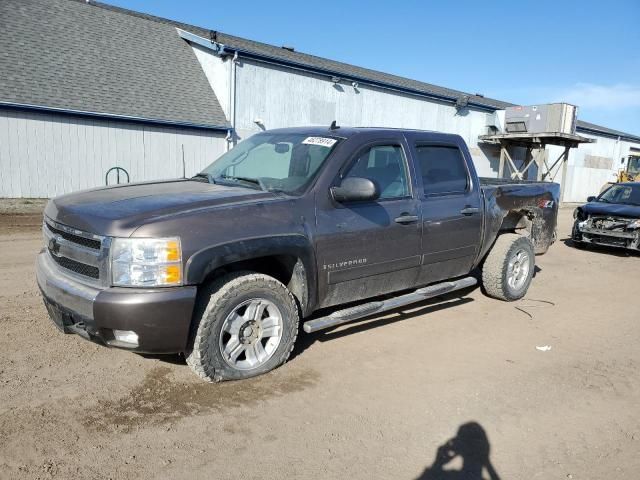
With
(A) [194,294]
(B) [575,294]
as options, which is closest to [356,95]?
(B) [575,294]

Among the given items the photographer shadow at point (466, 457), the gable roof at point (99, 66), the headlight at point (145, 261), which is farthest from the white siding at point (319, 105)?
the photographer shadow at point (466, 457)

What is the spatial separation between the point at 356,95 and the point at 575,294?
16.1 metres

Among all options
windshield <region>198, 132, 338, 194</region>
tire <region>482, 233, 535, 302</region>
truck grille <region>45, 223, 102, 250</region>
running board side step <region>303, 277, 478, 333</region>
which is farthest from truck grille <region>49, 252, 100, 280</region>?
tire <region>482, 233, 535, 302</region>

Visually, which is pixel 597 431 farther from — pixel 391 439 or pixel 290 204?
pixel 290 204

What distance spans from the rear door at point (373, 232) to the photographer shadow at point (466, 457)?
5.19ft

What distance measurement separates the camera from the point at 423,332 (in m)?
5.21

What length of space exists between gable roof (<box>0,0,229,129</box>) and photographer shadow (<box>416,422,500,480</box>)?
1443 centimetres

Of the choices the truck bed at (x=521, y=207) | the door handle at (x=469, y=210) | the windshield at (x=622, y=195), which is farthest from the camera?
the windshield at (x=622, y=195)

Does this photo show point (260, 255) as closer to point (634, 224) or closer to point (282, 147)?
point (282, 147)

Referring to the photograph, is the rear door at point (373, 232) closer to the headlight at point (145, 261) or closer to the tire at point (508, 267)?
the headlight at point (145, 261)

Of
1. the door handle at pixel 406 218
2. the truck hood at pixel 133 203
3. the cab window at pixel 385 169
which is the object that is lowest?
the door handle at pixel 406 218

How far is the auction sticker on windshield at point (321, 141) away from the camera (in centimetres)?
460

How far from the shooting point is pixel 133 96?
635 inches

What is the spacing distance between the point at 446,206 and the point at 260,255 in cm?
233
